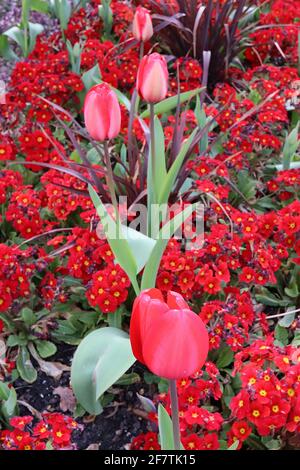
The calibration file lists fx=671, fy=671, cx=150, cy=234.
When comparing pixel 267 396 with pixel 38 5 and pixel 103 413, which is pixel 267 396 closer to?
pixel 103 413

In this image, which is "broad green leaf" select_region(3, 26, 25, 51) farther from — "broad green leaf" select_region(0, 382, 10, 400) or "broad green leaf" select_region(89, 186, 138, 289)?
"broad green leaf" select_region(0, 382, 10, 400)

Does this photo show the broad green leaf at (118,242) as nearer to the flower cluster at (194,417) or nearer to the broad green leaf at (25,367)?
the flower cluster at (194,417)

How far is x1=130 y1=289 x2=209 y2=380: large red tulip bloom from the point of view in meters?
1.03

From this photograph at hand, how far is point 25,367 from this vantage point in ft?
6.82

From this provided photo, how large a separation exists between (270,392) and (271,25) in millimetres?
2156

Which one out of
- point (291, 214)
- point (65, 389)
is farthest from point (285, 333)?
point (65, 389)

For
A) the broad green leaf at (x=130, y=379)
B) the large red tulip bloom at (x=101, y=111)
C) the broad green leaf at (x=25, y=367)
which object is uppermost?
the large red tulip bloom at (x=101, y=111)

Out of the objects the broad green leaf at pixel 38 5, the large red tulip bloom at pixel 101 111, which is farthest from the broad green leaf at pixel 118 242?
the broad green leaf at pixel 38 5

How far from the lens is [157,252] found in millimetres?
1677

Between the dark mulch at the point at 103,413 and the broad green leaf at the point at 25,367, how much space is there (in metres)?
0.02

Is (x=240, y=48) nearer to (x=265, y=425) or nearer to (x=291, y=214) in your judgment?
(x=291, y=214)

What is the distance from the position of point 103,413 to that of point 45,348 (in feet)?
0.95

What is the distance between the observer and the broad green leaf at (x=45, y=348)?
2104 mm

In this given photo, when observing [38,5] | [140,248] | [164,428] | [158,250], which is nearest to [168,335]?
[164,428]
